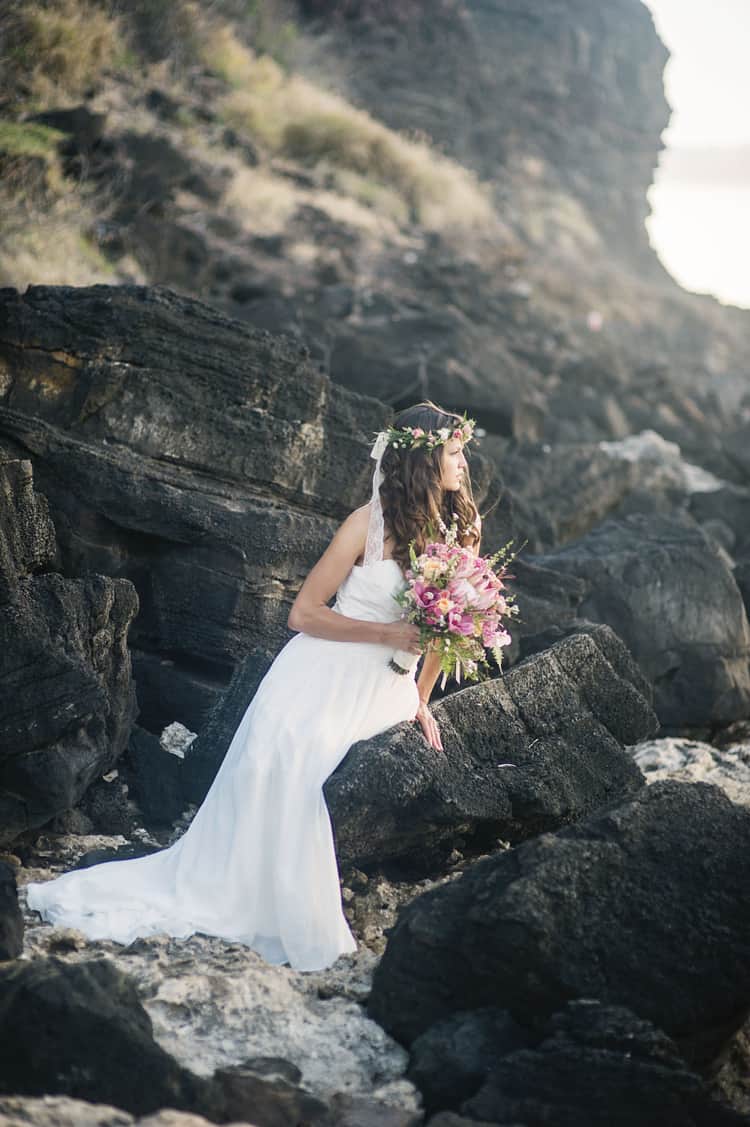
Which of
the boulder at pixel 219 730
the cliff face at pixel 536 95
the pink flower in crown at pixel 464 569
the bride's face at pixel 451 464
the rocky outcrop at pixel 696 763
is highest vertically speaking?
the bride's face at pixel 451 464

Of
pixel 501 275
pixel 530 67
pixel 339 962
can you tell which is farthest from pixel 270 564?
pixel 530 67

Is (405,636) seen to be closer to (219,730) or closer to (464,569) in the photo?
(464,569)

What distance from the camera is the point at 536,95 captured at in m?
47.0

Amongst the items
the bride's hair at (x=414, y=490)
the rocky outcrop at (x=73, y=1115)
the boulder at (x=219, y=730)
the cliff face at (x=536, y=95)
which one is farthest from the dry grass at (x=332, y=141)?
the rocky outcrop at (x=73, y=1115)

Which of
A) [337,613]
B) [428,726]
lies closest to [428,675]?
[428,726]

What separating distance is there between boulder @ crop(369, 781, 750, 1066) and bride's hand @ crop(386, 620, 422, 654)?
127cm

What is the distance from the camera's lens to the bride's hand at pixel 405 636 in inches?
235

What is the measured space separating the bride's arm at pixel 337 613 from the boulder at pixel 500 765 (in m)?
0.56

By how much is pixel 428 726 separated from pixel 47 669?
Answer: 2.10 m

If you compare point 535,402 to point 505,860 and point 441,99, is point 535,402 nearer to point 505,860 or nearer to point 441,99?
point 505,860

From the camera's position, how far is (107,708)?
675 centimetres

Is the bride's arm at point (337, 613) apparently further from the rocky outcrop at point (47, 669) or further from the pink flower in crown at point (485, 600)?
the rocky outcrop at point (47, 669)

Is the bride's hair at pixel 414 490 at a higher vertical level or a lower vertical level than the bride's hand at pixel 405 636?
higher

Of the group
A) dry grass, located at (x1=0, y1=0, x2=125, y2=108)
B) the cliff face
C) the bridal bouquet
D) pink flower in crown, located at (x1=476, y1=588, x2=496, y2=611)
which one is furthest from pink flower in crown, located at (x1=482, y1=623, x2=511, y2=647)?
the cliff face
